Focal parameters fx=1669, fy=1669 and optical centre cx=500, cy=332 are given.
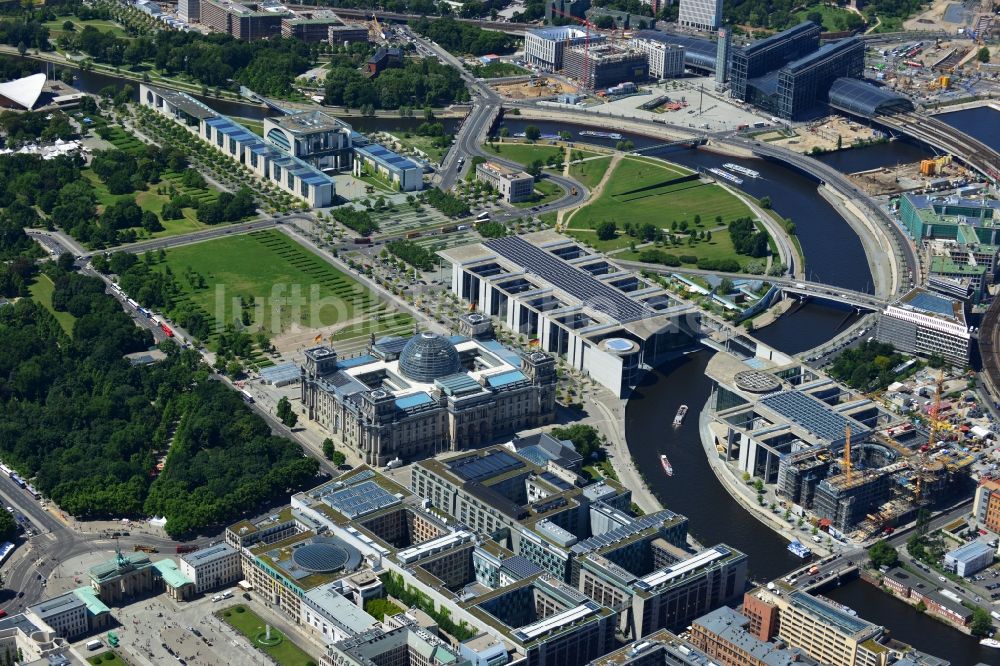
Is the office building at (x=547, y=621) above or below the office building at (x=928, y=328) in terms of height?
below

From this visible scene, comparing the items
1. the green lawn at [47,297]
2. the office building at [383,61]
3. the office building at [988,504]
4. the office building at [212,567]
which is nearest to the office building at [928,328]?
the office building at [988,504]

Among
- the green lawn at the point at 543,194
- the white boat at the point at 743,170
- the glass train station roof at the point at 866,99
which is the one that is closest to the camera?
the green lawn at the point at 543,194

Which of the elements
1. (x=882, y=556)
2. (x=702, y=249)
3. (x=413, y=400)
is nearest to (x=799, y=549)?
(x=882, y=556)

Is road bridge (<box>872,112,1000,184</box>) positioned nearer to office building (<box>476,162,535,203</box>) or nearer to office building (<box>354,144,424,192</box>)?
office building (<box>476,162,535,203</box>)

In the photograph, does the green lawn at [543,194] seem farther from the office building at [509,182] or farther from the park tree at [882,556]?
the park tree at [882,556]

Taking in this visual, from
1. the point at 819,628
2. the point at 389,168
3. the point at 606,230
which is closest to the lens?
the point at 819,628

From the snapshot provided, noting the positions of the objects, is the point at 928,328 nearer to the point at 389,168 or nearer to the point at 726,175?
the point at 726,175

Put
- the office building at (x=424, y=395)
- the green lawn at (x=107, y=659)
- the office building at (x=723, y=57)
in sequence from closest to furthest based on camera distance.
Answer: the green lawn at (x=107, y=659), the office building at (x=424, y=395), the office building at (x=723, y=57)

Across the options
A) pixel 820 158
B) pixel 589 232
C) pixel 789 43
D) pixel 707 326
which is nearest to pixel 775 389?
pixel 707 326
